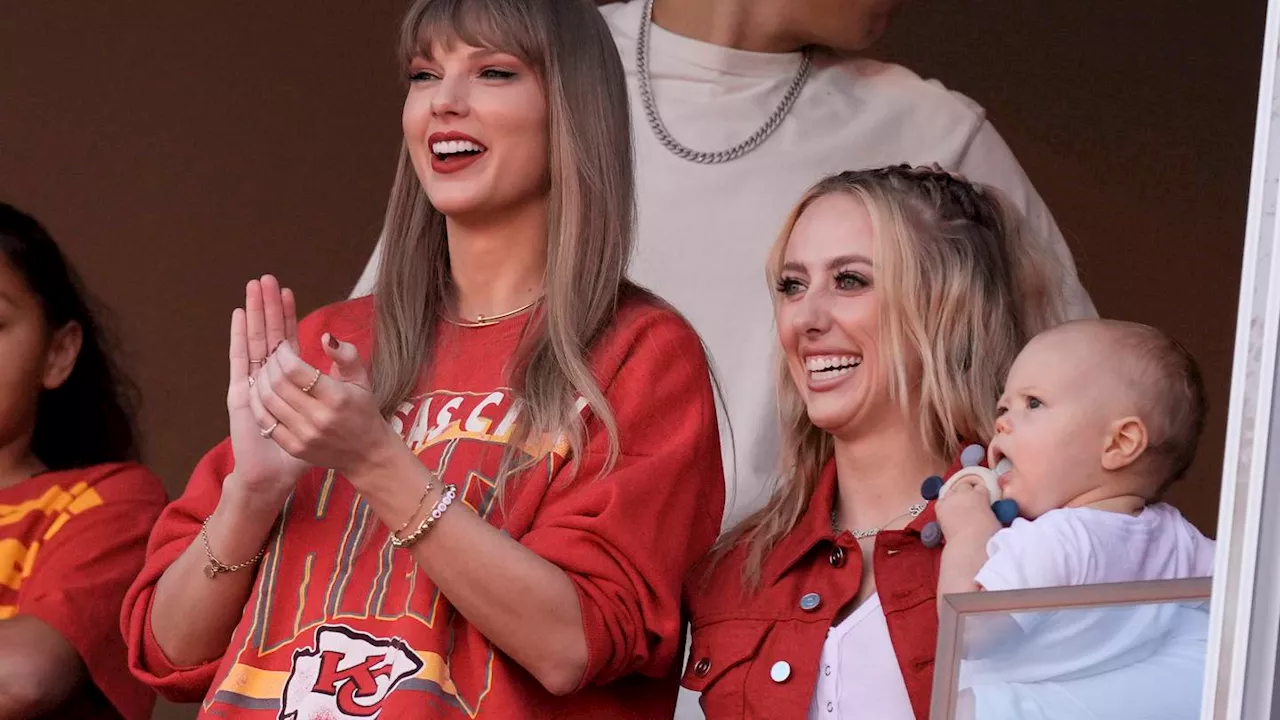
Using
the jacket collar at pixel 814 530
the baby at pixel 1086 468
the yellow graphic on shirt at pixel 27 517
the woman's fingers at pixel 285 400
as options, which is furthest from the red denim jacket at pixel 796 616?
the yellow graphic on shirt at pixel 27 517

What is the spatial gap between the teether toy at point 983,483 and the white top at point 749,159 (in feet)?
2.94

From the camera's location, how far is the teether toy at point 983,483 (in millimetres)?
2152

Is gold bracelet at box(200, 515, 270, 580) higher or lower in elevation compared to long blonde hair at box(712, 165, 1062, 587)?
lower

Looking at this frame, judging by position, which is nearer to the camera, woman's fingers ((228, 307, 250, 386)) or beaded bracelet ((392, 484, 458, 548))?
beaded bracelet ((392, 484, 458, 548))

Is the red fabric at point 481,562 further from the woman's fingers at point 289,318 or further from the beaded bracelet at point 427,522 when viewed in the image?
the woman's fingers at point 289,318

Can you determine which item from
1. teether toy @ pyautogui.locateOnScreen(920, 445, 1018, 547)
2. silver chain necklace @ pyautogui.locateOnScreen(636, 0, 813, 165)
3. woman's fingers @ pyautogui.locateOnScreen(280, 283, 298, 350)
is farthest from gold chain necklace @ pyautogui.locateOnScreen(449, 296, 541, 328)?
silver chain necklace @ pyautogui.locateOnScreen(636, 0, 813, 165)

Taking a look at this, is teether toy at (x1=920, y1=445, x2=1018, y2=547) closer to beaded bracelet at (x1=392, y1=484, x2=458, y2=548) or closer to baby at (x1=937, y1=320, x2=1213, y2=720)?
baby at (x1=937, y1=320, x2=1213, y2=720)

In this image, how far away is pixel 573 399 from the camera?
2.29m

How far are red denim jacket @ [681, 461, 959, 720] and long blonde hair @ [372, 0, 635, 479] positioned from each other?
31 centimetres

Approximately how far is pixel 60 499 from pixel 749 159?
3.86 feet

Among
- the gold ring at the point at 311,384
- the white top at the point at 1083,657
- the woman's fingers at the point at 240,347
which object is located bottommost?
the white top at the point at 1083,657

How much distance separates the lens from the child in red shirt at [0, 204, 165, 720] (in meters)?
2.77

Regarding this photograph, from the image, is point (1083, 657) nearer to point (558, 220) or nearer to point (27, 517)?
point (558, 220)

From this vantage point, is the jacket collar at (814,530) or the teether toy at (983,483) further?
the jacket collar at (814,530)
